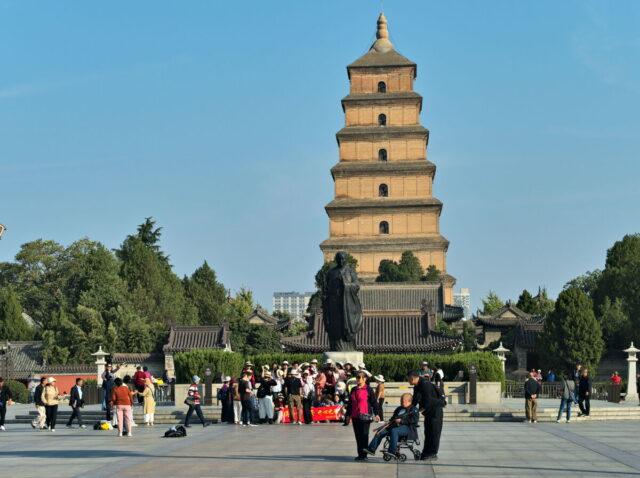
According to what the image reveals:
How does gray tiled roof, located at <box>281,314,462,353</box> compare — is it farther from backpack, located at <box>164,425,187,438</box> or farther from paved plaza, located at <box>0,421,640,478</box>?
backpack, located at <box>164,425,187,438</box>

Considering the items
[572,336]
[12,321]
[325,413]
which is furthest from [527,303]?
[325,413]

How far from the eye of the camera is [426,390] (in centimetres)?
1819

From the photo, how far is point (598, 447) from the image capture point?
20.5 meters

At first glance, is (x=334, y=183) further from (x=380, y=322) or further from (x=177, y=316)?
(x=380, y=322)

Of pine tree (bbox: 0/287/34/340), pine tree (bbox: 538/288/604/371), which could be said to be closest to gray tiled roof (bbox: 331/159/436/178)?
pine tree (bbox: 0/287/34/340)

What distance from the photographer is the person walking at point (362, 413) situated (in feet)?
59.5

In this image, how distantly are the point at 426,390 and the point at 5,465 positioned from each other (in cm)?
638

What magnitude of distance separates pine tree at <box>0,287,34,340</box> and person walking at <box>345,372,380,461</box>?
191ft

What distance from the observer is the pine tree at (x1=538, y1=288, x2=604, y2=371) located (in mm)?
56969

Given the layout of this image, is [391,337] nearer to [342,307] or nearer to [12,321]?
[342,307]

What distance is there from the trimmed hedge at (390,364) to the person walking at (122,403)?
38.3ft

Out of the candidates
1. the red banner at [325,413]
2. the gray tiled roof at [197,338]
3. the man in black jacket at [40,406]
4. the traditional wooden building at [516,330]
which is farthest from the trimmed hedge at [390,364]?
the traditional wooden building at [516,330]

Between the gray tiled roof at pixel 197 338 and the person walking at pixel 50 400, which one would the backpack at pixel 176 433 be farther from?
the gray tiled roof at pixel 197 338

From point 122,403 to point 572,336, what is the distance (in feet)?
122
